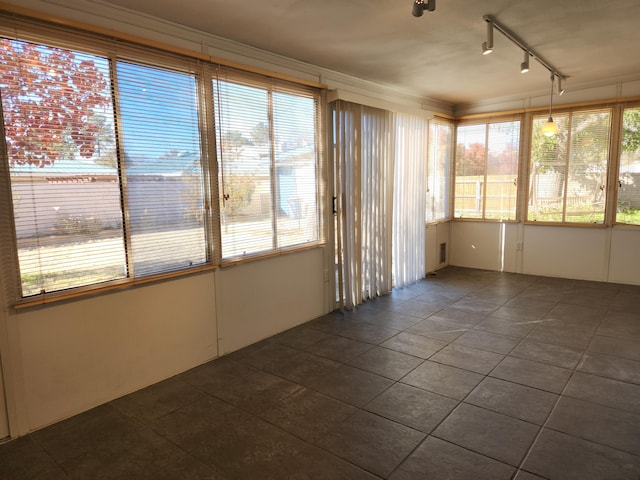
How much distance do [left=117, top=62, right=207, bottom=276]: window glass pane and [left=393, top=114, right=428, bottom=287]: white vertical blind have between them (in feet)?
9.57

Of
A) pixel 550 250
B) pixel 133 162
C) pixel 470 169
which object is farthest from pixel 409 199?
pixel 133 162

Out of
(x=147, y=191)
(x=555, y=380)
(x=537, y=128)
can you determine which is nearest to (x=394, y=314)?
(x=555, y=380)

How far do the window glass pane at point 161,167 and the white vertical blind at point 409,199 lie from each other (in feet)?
9.57

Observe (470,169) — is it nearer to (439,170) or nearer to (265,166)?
(439,170)

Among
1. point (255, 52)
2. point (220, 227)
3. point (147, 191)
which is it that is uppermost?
point (255, 52)

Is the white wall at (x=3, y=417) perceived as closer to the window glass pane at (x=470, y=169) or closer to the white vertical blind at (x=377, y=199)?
the white vertical blind at (x=377, y=199)

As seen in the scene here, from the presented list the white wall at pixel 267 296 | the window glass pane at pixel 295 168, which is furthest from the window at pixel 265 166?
the white wall at pixel 267 296

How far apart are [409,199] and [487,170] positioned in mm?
1669

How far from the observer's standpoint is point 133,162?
2801 millimetres

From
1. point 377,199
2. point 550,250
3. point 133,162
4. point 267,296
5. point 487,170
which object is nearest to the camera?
point 133,162

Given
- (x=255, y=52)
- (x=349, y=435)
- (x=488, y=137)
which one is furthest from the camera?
(x=488, y=137)

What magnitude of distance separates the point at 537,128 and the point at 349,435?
5.36 metres

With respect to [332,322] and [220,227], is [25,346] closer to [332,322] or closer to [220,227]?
[220,227]

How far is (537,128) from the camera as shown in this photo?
19.3ft
